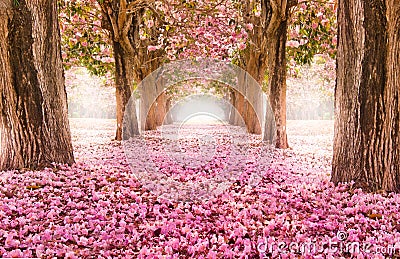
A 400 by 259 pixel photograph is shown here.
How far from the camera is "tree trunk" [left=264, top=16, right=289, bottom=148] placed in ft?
44.7

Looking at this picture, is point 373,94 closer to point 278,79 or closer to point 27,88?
point 27,88

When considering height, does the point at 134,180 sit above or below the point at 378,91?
below

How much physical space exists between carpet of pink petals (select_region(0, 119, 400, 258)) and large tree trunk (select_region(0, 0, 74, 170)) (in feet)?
→ 1.76

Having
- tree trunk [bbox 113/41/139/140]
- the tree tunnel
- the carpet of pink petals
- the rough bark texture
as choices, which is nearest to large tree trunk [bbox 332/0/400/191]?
the carpet of pink petals

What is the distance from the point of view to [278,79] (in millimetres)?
14102

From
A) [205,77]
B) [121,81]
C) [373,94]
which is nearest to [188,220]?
[373,94]

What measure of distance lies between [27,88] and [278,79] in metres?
8.88

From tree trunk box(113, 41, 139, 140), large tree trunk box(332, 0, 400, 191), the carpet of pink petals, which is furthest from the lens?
tree trunk box(113, 41, 139, 140)

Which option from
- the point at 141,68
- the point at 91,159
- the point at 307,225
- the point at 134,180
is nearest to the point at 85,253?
the point at 307,225

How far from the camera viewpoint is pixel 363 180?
662 centimetres

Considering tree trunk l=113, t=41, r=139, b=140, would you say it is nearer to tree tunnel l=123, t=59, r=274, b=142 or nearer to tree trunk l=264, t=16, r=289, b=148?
A: tree tunnel l=123, t=59, r=274, b=142

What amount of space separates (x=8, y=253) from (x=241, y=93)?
2409 cm

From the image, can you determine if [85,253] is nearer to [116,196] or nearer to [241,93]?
[116,196]

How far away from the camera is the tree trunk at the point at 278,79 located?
13.6m
